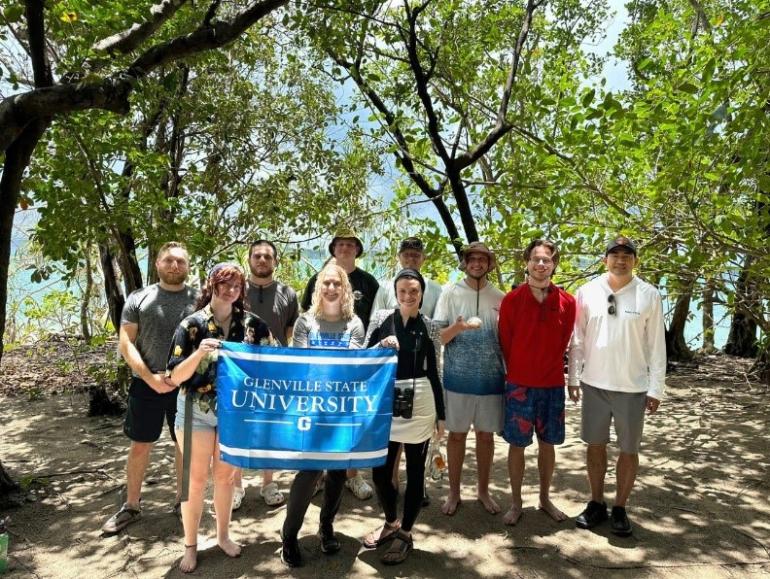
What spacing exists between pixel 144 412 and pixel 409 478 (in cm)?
181

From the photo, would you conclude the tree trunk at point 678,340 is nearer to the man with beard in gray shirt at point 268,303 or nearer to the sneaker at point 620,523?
the sneaker at point 620,523

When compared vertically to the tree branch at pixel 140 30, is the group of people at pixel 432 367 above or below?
below

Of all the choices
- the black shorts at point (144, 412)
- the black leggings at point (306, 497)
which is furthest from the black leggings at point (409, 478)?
the black shorts at point (144, 412)

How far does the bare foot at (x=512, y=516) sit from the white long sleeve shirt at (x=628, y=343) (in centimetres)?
101

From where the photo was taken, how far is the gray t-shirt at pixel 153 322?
12.3 feet

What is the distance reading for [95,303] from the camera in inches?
470

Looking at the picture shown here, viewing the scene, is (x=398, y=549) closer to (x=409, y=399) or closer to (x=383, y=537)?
(x=383, y=537)

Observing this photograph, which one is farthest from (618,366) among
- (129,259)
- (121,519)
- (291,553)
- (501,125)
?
(129,259)

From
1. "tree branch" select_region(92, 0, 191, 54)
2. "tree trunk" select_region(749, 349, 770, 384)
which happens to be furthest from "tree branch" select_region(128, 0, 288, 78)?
"tree trunk" select_region(749, 349, 770, 384)

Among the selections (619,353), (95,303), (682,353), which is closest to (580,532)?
(619,353)

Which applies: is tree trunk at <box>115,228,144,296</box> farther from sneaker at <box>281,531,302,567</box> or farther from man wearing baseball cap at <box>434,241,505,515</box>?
sneaker at <box>281,531,302,567</box>

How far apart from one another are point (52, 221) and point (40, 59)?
62.1 inches

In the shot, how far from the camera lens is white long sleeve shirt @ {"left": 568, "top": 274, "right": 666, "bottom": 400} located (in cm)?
369

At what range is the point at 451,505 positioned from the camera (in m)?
4.09
